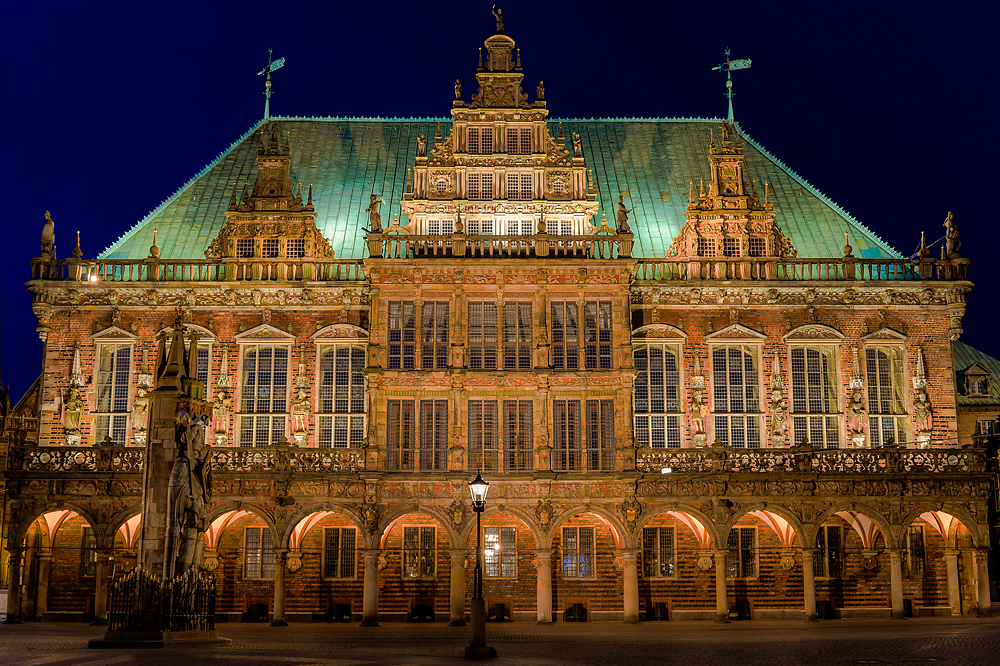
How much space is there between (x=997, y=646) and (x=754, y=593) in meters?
16.3

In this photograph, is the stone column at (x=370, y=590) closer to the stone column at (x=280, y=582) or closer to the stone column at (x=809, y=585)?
the stone column at (x=280, y=582)

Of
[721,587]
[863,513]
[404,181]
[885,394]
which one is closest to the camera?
[721,587]

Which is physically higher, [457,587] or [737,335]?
[737,335]

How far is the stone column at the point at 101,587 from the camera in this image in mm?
38625

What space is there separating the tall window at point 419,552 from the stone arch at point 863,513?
1348 cm

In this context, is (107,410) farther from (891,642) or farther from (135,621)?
(891,642)

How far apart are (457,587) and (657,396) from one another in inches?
423

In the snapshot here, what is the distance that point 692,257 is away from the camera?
4559 cm

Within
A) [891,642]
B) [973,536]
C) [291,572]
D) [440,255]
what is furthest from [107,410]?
[973,536]

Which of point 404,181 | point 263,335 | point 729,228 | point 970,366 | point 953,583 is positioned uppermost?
point 404,181

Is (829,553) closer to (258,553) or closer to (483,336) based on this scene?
(483,336)

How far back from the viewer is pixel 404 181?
163 ft

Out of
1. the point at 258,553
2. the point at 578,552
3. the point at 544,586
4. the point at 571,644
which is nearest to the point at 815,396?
the point at 578,552

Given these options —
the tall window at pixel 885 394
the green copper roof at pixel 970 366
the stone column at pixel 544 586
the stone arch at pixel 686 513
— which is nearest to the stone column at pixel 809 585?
the stone arch at pixel 686 513
